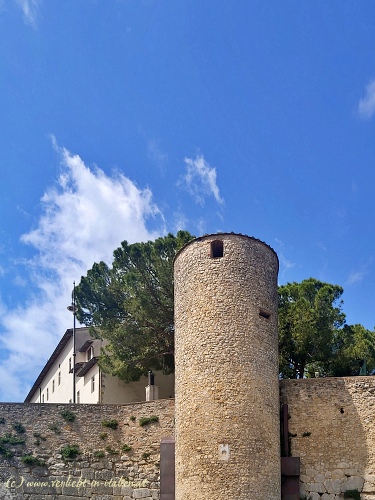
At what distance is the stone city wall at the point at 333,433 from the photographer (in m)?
21.7

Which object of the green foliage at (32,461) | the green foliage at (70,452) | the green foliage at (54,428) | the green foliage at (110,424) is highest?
the green foliage at (110,424)

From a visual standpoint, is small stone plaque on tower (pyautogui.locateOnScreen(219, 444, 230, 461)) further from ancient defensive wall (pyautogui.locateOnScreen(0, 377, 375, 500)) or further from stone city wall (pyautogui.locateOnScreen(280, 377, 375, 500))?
stone city wall (pyautogui.locateOnScreen(280, 377, 375, 500))

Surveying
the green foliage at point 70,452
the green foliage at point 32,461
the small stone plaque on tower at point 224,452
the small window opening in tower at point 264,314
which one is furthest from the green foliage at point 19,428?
the small window opening in tower at point 264,314

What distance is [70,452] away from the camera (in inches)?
953

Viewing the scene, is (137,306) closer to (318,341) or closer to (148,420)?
(148,420)

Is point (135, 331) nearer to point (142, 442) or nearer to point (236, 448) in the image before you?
point (142, 442)

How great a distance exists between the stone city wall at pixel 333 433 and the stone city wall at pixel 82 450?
14.8ft

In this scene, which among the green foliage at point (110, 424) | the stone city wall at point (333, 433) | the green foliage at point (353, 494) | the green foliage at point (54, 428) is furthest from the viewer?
the green foliage at point (110, 424)

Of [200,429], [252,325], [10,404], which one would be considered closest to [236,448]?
[200,429]

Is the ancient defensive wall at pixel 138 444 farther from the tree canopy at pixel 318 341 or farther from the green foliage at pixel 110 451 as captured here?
the tree canopy at pixel 318 341

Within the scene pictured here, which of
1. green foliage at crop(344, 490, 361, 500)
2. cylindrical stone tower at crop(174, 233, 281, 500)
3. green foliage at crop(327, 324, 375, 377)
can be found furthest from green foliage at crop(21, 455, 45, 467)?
green foliage at crop(327, 324, 375, 377)

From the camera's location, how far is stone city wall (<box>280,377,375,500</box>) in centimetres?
2173

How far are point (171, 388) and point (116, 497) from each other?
890 cm

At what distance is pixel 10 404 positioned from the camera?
24844 mm
